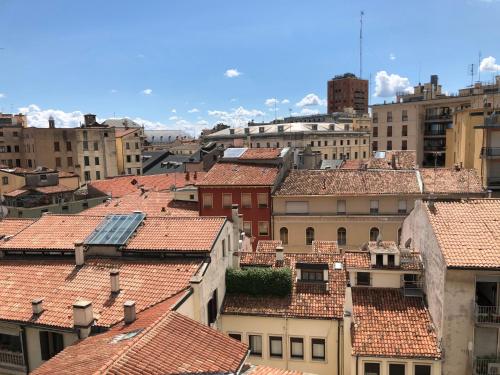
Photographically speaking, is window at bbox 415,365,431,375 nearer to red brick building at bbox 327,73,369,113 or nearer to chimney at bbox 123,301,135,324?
chimney at bbox 123,301,135,324

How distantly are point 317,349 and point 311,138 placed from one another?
8171 cm

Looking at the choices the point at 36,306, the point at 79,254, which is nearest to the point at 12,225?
the point at 79,254

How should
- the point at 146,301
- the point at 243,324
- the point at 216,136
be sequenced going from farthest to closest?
the point at 216,136, the point at 243,324, the point at 146,301

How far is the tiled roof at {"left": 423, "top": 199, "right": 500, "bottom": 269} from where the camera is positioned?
747 inches

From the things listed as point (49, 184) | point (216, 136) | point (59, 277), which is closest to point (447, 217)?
point (59, 277)

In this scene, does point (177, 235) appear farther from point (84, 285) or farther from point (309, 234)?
point (309, 234)

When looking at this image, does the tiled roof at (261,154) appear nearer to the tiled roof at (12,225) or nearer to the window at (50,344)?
the tiled roof at (12,225)

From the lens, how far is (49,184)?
2175 inches

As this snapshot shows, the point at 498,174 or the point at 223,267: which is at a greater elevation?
the point at 498,174

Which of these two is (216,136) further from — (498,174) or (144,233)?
(144,233)

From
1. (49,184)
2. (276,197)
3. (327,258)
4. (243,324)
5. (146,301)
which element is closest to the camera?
(146,301)

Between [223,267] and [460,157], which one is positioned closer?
[223,267]

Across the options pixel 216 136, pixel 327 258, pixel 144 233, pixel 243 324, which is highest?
pixel 216 136

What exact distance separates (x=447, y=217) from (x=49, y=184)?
1946 inches
